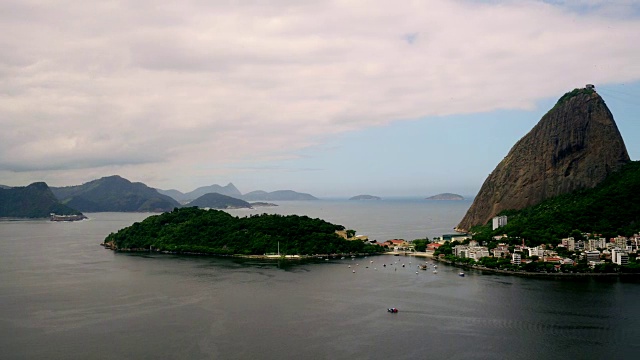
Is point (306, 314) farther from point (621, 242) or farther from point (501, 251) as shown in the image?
point (621, 242)

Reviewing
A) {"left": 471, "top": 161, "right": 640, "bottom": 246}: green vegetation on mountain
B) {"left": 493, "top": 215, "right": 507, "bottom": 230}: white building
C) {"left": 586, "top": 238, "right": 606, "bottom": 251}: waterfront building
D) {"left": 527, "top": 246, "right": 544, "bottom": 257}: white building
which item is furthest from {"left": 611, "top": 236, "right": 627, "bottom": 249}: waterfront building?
{"left": 493, "top": 215, "right": 507, "bottom": 230}: white building

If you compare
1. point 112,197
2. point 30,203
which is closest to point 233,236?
point 30,203

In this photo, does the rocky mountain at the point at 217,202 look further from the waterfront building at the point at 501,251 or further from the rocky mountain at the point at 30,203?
the waterfront building at the point at 501,251

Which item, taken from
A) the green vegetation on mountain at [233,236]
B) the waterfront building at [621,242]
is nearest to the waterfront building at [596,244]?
the waterfront building at [621,242]

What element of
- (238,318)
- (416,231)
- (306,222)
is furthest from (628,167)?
(238,318)

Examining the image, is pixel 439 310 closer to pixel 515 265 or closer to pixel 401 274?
pixel 401 274

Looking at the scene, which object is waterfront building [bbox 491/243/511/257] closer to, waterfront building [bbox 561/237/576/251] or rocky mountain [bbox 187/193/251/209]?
waterfront building [bbox 561/237/576/251]
